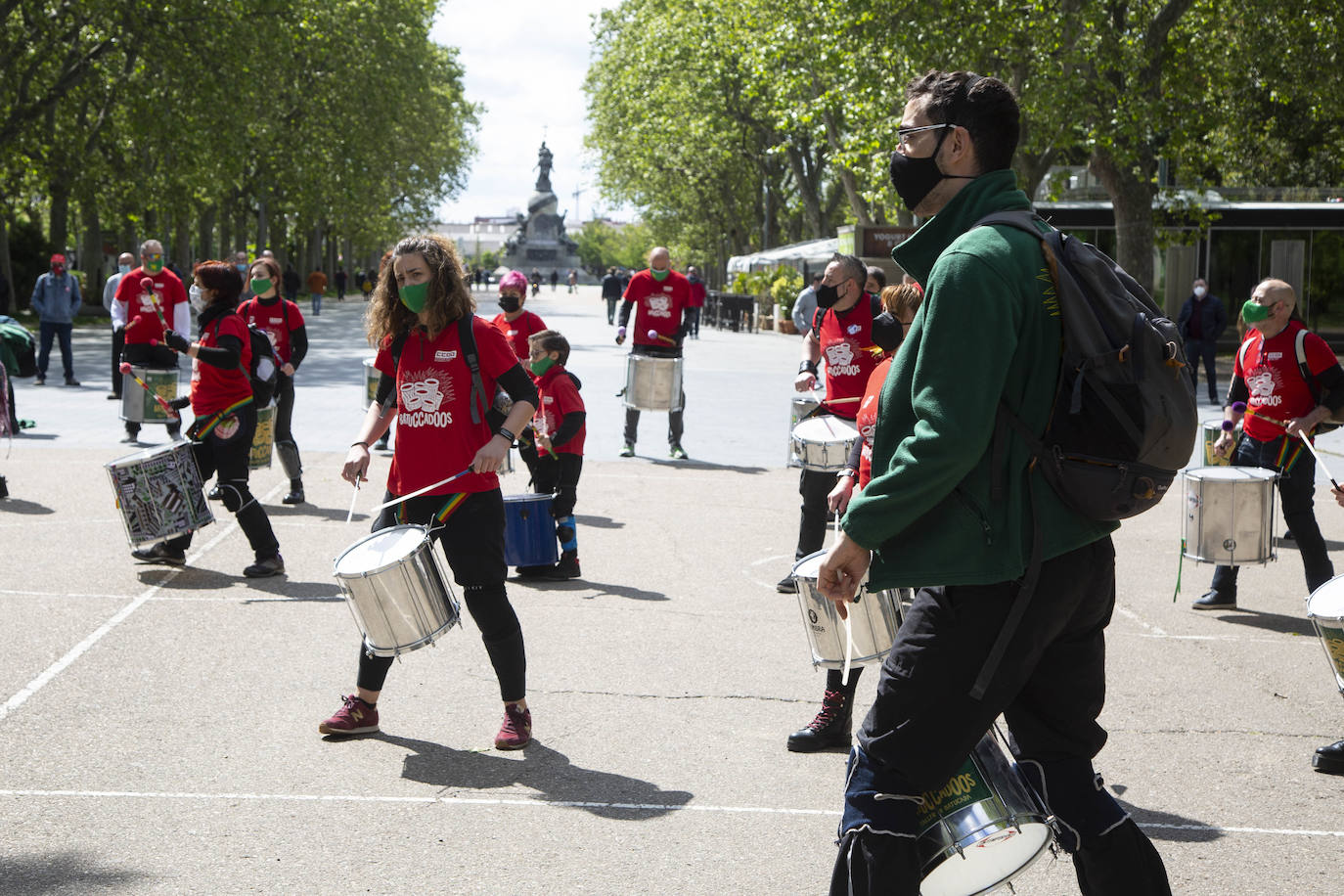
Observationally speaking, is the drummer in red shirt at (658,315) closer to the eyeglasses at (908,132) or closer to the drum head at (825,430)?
the drum head at (825,430)

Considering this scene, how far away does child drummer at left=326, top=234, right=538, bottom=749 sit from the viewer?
5152 mm

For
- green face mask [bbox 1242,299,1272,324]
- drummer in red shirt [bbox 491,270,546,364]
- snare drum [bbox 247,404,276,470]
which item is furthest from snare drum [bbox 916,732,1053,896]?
drummer in red shirt [bbox 491,270,546,364]

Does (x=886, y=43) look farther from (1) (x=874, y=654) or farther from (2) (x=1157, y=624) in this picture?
(1) (x=874, y=654)

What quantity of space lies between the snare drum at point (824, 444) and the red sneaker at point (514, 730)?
224 centimetres

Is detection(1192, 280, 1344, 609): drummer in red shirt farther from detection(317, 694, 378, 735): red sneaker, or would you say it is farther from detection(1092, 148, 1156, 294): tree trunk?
detection(1092, 148, 1156, 294): tree trunk

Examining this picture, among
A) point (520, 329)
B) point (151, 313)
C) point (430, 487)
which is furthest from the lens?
point (151, 313)

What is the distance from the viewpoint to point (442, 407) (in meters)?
5.23

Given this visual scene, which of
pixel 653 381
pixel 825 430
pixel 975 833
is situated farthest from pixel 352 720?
pixel 653 381

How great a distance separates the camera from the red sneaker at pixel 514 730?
5195mm

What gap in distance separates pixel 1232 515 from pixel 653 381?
23.0 ft

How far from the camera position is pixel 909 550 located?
2855mm

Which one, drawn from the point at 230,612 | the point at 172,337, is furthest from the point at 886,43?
the point at 230,612

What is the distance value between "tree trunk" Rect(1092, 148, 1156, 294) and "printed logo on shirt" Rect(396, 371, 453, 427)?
2130 centimetres

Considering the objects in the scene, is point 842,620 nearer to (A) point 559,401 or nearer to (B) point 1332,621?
(B) point 1332,621
